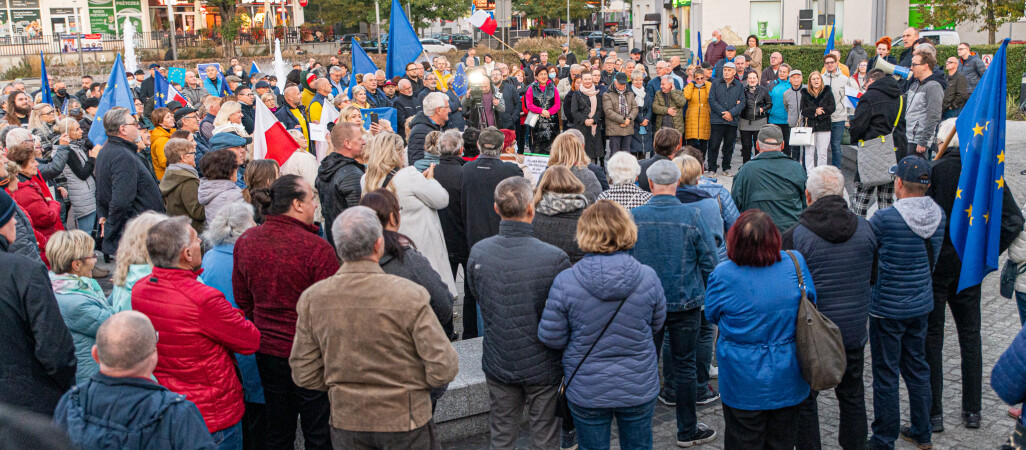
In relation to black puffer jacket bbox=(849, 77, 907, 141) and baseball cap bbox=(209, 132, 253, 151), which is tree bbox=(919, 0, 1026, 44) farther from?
baseball cap bbox=(209, 132, 253, 151)

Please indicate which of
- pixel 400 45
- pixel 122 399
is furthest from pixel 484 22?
pixel 122 399

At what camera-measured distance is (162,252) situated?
3.99 m

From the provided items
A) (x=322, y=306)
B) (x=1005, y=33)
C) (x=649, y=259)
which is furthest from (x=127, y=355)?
(x=1005, y=33)

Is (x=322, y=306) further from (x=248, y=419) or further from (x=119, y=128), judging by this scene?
(x=119, y=128)

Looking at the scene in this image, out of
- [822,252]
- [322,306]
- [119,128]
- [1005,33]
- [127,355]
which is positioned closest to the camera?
[127,355]

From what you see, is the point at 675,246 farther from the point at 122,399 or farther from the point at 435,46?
the point at 435,46

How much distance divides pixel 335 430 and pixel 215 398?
65 centimetres

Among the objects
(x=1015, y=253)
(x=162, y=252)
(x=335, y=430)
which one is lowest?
(x=335, y=430)

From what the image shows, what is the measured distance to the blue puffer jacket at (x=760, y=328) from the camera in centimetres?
425

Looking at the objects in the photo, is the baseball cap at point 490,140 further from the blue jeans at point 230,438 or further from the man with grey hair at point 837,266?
the blue jeans at point 230,438

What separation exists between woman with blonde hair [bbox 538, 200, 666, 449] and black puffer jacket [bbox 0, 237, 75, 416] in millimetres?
2273

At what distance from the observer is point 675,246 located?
5219mm

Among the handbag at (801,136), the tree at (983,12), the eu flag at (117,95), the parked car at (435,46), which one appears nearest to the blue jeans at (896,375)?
the handbag at (801,136)

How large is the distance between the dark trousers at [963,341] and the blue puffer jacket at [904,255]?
1.67 ft
